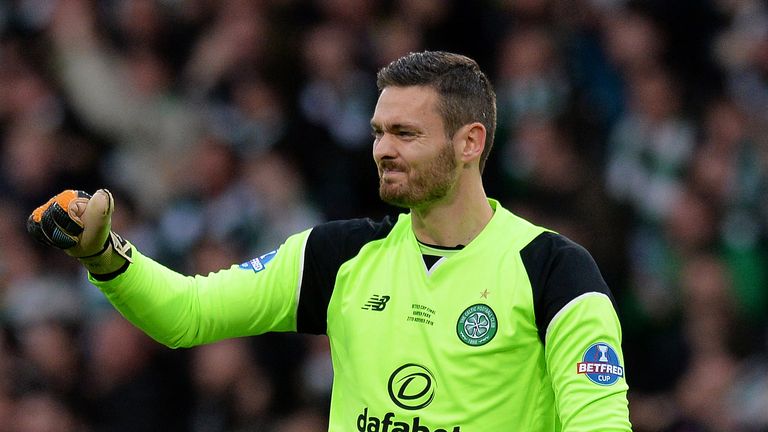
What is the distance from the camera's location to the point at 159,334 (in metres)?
5.05

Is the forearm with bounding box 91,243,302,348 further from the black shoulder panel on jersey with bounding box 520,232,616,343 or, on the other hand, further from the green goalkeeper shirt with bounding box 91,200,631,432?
the black shoulder panel on jersey with bounding box 520,232,616,343

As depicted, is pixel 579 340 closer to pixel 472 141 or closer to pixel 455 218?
pixel 455 218

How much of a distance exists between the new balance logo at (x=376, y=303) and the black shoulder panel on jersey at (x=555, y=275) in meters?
0.51

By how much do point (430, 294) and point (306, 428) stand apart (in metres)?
4.08

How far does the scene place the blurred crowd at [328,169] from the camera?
29.5ft

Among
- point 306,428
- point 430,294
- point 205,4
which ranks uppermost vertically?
point 205,4

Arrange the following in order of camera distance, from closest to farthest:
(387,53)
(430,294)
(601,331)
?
(601,331)
(430,294)
(387,53)

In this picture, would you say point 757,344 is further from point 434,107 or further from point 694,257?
point 434,107

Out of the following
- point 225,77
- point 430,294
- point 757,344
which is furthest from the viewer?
point 225,77

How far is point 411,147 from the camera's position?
4.91 meters

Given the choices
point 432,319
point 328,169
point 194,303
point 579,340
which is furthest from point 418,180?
point 328,169

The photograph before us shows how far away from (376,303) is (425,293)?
0.18 metres

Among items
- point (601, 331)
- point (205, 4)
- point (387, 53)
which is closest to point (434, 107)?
point (601, 331)

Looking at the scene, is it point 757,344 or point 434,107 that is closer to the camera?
point 434,107
